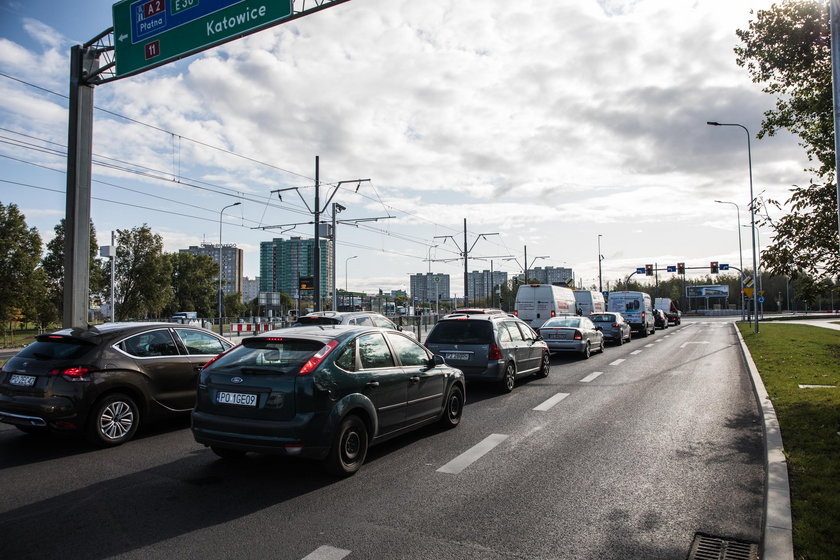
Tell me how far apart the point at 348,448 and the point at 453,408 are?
249 centimetres

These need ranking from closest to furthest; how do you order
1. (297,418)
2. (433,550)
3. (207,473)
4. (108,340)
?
1. (433,550)
2. (297,418)
3. (207,473)
4. (108,340)

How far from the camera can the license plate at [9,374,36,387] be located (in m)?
6.57

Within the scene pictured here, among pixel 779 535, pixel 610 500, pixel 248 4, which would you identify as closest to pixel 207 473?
pixel 610 500

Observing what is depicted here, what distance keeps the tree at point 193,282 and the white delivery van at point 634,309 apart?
65616mm

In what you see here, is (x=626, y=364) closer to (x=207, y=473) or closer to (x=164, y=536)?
(x=207, y=473)

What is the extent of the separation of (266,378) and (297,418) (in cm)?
A: 52

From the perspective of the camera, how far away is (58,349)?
22.4ft

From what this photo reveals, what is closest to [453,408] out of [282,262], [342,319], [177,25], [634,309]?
[342,319]

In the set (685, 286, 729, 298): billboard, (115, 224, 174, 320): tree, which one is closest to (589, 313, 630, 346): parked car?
(115, 224, 174, 320): tree

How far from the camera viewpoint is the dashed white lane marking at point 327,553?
3736 mm

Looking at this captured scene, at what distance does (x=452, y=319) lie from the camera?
11594 mm

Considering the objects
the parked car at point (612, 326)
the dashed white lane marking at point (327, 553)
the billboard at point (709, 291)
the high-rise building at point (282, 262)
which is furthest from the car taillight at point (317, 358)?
the billboard at point (709, 291)

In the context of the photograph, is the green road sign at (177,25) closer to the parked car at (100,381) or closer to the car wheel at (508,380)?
the parked car at (100,381)

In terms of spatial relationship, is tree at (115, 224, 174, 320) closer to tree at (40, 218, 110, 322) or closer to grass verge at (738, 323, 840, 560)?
tree at (40, 218, 110, 322)
